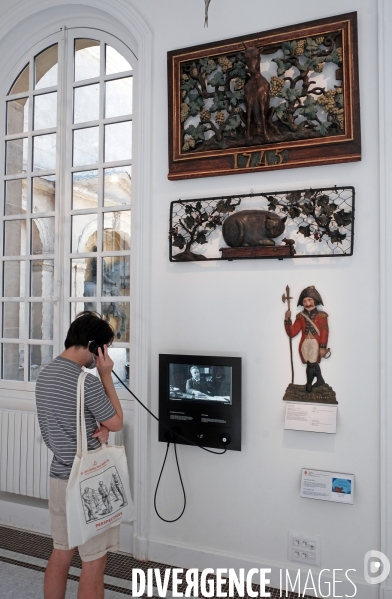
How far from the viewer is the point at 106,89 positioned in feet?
11.5

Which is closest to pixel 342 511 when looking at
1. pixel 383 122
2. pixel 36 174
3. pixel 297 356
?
pixel 297 356

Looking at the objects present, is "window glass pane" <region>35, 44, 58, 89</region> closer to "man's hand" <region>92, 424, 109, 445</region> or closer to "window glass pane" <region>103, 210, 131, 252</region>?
"window glass pane" <region>103, 210, 131, 252</region>

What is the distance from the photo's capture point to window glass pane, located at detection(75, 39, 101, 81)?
3553 millimetres

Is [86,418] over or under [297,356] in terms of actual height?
under

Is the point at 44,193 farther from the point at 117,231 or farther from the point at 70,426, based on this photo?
the point at 70,426

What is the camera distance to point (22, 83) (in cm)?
384

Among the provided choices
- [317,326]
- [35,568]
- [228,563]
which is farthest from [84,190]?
[228,563]

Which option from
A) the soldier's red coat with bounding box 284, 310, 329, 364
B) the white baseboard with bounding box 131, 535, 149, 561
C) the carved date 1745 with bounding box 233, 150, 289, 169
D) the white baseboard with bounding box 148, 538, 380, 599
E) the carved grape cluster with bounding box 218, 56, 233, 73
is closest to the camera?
the white baseboard with bounding box 148, 538, 380, 599

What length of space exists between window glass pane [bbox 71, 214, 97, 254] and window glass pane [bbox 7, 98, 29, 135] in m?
0.85

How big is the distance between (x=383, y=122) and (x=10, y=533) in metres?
3.36

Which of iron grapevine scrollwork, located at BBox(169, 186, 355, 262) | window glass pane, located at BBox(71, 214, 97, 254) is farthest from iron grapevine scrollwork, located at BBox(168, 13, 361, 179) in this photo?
window glass pane, located at BBox(71, 214, 97, 254)

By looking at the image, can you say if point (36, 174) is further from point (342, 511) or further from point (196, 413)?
point (342, 511)

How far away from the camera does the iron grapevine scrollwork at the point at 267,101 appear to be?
2.68 metres

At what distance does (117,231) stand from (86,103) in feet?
3.08
